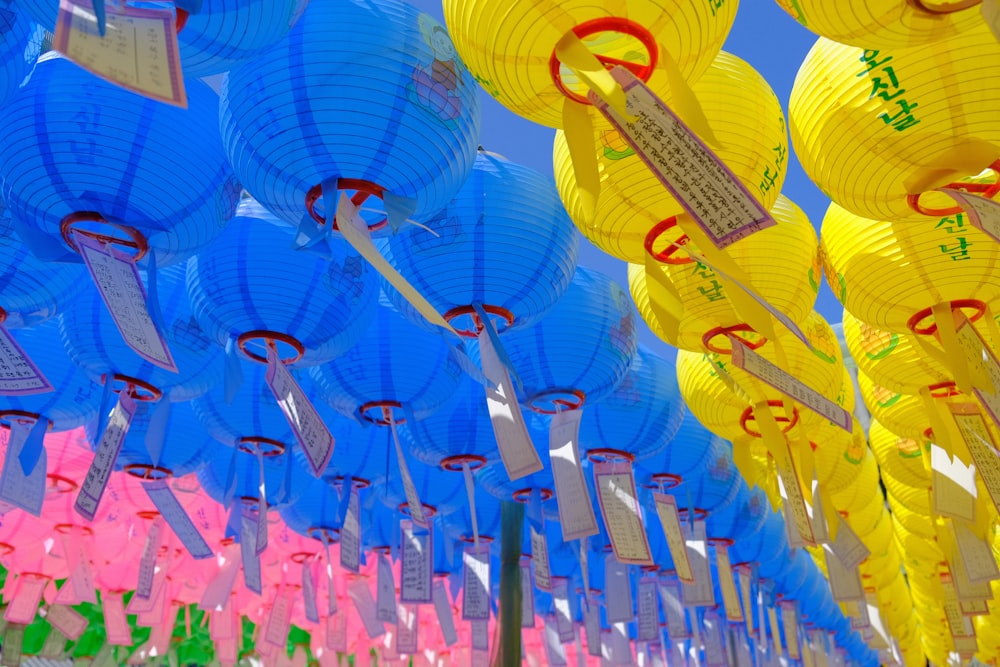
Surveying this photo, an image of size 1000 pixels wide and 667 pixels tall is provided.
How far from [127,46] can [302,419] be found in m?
1.28

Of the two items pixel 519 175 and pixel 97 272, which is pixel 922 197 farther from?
pixel 97 272

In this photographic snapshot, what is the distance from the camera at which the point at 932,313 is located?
218 centimetres

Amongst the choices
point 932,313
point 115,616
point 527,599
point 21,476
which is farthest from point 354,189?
point 115,616

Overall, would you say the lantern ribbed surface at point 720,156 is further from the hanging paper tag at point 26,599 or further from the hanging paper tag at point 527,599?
the hanging paper tag at point 26,599

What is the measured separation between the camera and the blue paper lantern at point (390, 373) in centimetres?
274

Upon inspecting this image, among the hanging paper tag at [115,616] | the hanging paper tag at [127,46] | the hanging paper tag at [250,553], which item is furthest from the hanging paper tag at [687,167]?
the hanging paper tag at [115,616]

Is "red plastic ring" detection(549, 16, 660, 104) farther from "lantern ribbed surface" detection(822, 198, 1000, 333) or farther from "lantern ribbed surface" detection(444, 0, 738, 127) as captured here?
"lantern ribbed surface" detection(822, 198, 1000, 333)

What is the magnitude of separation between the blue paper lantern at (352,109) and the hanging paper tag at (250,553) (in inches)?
77.9

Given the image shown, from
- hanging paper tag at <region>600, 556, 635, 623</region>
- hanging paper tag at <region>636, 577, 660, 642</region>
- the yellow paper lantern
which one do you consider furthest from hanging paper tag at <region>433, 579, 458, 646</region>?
the yellow paper lantern

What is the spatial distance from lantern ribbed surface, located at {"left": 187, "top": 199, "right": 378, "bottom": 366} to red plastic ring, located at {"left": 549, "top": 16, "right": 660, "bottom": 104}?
965mm

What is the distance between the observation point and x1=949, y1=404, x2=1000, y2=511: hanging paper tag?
2441mm

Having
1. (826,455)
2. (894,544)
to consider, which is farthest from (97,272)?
(894,544)

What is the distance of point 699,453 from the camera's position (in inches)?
148

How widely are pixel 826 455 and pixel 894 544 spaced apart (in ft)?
12.5
